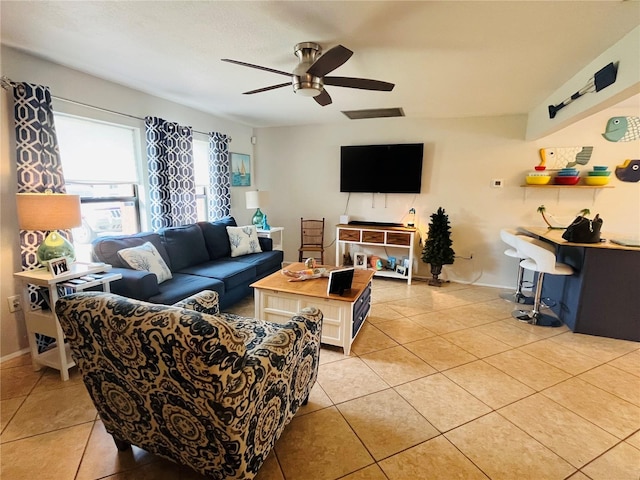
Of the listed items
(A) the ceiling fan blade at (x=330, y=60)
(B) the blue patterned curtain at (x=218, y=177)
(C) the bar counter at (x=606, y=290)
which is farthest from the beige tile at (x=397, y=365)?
(B) the blue patterned curtain at (x=218, y=177)

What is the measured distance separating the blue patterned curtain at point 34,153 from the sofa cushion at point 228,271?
1.21 meters

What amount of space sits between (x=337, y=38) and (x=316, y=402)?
2.48 metres

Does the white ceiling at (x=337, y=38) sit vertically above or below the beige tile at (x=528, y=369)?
above

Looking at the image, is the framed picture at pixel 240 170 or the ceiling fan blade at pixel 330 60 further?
the framed picture at pixel 240 170

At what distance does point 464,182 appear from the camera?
4.42 m

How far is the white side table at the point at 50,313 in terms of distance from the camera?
6.90 ft

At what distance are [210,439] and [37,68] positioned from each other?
3167 millimetres

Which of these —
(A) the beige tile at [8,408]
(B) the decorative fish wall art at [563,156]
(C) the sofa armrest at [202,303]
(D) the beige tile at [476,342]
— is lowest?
(A) the beige tile at [8,408]

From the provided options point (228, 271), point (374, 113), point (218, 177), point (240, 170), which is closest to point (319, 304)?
point (228, 271)

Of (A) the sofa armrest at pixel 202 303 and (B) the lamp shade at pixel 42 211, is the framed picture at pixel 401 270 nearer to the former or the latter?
(A) the sofa armrest at pixel 202 303

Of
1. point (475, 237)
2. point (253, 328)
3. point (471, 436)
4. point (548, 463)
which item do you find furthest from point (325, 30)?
point (475, 237)

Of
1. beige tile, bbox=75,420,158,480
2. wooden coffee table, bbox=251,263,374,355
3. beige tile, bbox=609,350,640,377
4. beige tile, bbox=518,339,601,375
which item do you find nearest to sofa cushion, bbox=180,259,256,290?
wooden coffee table, bbox=251,263,374,355

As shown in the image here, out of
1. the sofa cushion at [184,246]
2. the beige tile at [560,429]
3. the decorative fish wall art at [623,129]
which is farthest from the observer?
the decorative fish wall art at [623,129]

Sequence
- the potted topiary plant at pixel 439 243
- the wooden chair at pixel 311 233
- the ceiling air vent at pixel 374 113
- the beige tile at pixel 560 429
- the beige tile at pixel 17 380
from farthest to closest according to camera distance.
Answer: the wooden chair at pixel 311 233
the potted topiary plant at pixel 439 243
the ceiling air vent at pixel 374 113
the beige tile at pixel 17 380
the beige tile at pixel 560 429
